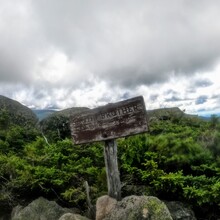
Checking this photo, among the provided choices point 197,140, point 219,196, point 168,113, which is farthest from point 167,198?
point 168,113

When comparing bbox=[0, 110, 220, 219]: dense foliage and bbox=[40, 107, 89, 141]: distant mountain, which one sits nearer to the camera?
bbox=[0, 110, 220, 219]: dense foliage

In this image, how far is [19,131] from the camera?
48.9ft

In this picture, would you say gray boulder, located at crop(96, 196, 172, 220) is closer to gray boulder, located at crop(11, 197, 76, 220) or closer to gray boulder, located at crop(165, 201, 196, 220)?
gray boulder, located at crop(165, 201, 196, 220)

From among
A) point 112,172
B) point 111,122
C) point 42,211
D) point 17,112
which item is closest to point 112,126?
point 111,122

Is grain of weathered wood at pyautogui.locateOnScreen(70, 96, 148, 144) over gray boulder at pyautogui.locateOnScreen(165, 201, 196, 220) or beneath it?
over

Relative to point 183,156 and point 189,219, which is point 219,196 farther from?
point 183,156

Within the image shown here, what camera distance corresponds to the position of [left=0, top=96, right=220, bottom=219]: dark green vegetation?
7738 millimetres

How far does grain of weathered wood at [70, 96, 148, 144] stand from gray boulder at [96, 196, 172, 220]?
1.38m

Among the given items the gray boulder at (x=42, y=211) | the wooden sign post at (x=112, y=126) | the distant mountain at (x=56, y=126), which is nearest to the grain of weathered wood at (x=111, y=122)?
the wooden sign post at (x=112, y=126)

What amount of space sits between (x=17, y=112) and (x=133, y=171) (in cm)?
1396

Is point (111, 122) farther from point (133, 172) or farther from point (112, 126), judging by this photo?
point (133, 172)

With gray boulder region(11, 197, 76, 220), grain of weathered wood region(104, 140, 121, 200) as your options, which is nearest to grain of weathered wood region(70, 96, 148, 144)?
grain of weathered wood region(104, 140, 121, 200)

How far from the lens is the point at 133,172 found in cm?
860

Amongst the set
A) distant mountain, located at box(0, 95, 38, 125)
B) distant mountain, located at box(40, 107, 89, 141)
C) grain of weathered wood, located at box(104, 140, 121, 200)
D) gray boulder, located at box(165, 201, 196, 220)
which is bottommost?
gray boulder, located at box(165, 201, 196, 220)
